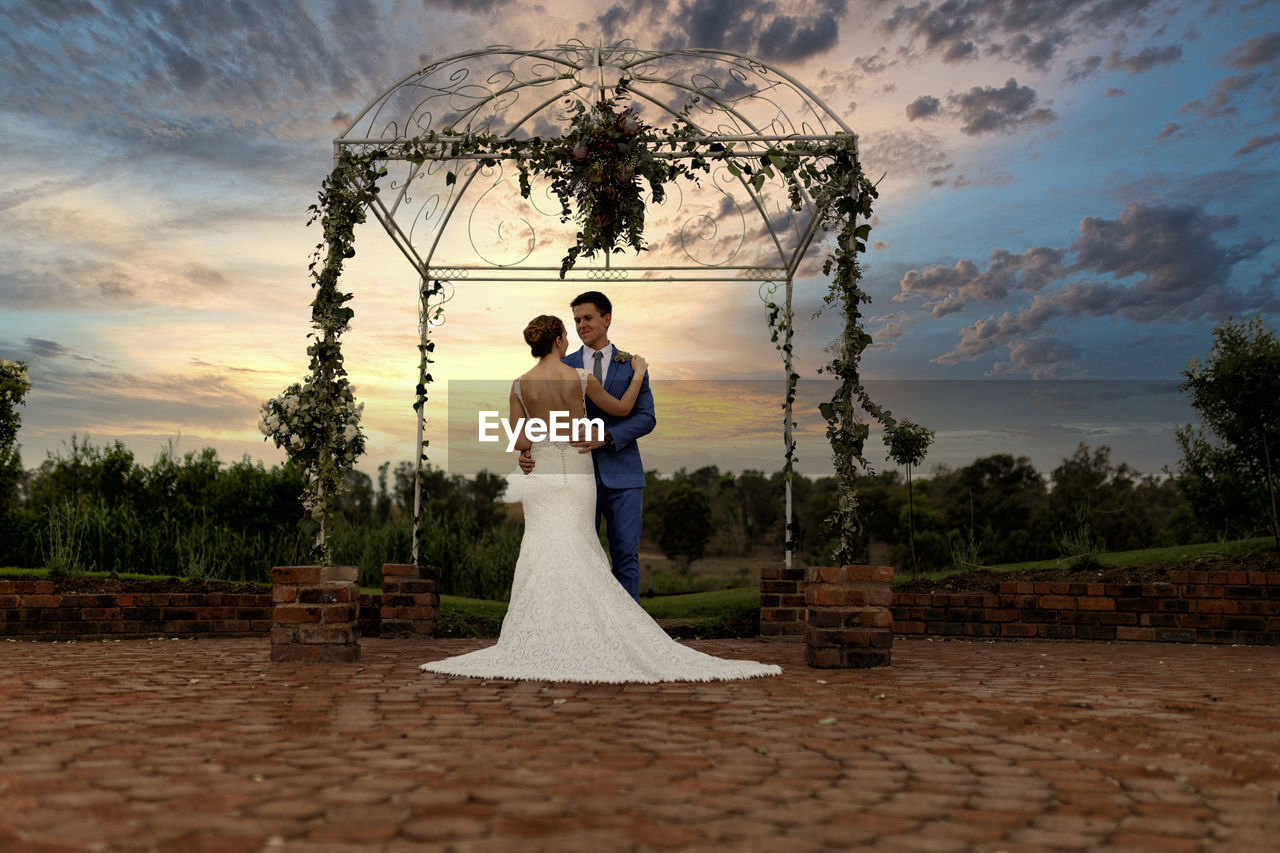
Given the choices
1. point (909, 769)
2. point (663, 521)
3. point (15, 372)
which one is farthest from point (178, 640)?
point (663, 521)

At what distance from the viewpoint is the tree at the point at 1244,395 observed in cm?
1180

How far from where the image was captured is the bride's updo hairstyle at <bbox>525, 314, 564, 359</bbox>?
231 inches

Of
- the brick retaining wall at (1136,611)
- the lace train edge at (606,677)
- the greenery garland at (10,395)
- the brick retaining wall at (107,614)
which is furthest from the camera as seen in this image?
the greenery garland at (10,395)

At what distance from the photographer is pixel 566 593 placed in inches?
220

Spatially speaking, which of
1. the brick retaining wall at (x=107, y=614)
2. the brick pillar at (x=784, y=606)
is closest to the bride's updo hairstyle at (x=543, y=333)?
the brick pillar at (x=784, y=606)

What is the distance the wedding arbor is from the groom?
28.3 inches

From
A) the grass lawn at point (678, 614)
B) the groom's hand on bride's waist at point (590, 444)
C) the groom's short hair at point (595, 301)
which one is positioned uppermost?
the groom's short hair at point (595, 301)

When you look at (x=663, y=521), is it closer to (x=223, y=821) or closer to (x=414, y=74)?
(x=414, y=74)

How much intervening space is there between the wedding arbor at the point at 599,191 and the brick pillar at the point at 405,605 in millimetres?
854

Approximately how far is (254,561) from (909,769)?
1010cm

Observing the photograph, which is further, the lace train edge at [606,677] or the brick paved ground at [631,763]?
the lace train edge at [606,677]

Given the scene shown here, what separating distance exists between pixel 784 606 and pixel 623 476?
273cm

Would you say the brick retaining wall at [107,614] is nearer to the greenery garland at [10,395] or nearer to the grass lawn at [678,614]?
the grass lawn at [678,614]

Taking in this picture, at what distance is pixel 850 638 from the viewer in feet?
19.4
